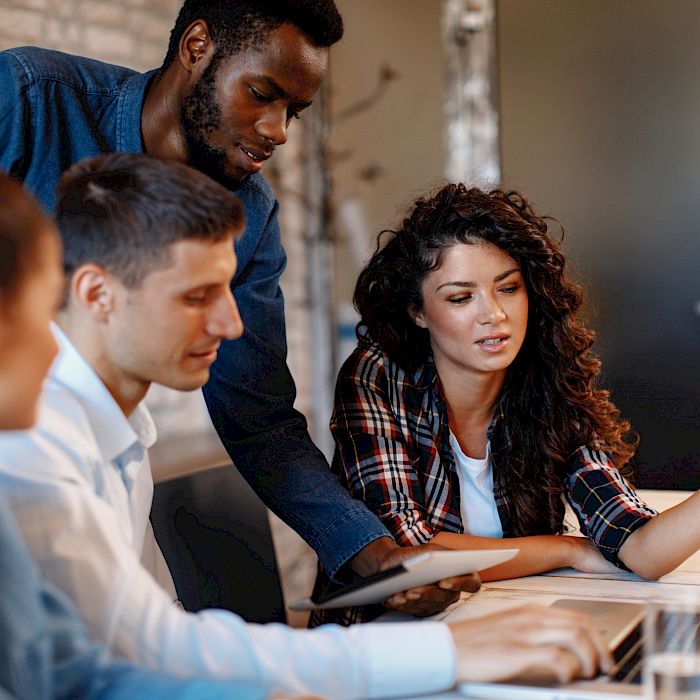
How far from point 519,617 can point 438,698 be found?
0.35 ft

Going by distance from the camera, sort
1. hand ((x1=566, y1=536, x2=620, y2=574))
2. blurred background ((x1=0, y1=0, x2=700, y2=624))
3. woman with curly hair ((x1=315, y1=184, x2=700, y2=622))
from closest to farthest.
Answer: hand ((x1=566, y1=536, x2=620, y2=574)) < woman with curly hair ((x1=315, y1=184, x2=700, y2=622)) < blurred background ((x1=0, y1=0, x2=700, y2=624))

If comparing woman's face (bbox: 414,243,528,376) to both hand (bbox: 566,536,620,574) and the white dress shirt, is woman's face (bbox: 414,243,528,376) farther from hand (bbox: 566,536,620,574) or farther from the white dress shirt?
the white dress shirt

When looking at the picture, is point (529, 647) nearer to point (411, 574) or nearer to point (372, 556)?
point (411, 574)

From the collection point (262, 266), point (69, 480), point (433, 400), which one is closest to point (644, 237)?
point (433, 400)

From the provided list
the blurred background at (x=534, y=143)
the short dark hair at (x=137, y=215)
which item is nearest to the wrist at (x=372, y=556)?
the short dark hair at (x=137, y=215)

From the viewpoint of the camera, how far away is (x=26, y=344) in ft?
2.56

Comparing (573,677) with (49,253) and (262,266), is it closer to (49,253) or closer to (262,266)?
(49,253)

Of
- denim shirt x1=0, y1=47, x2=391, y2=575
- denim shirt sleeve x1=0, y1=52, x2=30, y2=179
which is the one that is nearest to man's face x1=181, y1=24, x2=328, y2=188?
denim shirt x1=0, y1=47, x2=391, y2=575

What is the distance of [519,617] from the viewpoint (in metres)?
0.99

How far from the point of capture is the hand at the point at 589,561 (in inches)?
64.2

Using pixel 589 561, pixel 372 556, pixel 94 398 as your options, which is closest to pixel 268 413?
pixel 372 556

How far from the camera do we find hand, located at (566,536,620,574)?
5.35 feet

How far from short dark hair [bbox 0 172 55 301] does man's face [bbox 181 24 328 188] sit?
0.75 meters

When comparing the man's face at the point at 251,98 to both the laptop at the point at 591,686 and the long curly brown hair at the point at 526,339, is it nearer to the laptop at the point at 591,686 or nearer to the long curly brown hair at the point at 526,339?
the long curly brown hair at the point at 526,339
